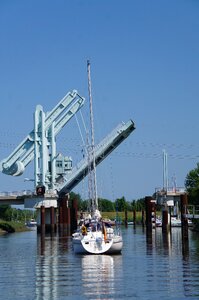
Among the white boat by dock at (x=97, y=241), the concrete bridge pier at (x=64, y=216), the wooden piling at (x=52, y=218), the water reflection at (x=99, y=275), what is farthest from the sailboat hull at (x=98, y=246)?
the concrete bridge pier at (x=64, y=216)

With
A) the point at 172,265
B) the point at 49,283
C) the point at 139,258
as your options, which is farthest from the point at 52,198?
the point at 49,283

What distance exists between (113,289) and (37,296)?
244 cm

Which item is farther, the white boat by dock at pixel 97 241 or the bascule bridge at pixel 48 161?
the bascule bridge at pixel 48 161

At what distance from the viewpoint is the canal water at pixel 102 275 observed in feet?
68.2

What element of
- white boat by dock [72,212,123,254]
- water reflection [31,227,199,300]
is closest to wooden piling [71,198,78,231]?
water reflection [31,227,199,300]

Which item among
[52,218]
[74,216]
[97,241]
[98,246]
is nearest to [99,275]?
[98,246]

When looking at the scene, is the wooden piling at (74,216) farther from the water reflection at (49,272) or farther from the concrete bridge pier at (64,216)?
the water reflection at (49,272)

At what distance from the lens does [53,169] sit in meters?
66.1

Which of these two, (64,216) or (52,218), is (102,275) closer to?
(52,218)

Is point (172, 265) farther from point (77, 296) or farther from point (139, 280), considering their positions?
point (77, 296)

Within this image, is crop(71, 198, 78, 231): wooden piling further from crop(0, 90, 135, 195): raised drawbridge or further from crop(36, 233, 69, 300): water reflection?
crop(36, 233, 69, 300): water reflection

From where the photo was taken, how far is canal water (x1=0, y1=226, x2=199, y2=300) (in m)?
20.8

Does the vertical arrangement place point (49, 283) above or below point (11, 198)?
below

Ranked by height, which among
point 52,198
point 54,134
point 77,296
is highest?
point 54,134
